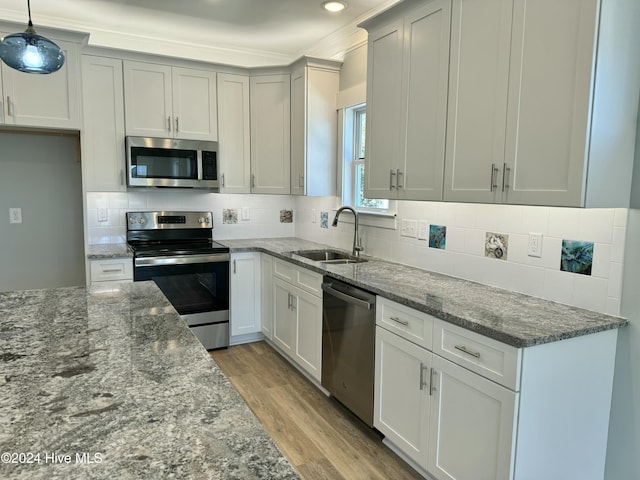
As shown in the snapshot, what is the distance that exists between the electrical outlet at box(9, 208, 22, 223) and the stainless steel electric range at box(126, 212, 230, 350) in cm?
91

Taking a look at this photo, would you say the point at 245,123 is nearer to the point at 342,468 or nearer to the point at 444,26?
the point at 444,26

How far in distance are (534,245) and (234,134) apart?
272 centimetres

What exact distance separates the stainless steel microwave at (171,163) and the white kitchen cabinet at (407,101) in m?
1.57

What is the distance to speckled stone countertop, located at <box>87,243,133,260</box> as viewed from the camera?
3195 millimetres

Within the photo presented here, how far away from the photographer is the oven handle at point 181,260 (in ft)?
10.8

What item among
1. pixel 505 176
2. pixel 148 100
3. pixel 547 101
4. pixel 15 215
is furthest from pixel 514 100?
pixel 15 215

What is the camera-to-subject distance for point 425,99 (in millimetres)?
2309

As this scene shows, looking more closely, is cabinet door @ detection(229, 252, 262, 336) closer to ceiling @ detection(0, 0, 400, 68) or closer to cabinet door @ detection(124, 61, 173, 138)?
cabinet door @ detection(124, 61, 173, 138)

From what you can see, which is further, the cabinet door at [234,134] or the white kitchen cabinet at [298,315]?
the cabinet door at [234,134]

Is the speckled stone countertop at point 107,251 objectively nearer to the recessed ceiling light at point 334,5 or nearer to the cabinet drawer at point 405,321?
the cabinet drawer at point 405,321

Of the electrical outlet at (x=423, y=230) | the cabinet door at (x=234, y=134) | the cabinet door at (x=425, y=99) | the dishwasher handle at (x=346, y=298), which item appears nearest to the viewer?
the cabinet door at (x=425, y=99)

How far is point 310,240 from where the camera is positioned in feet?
13.8

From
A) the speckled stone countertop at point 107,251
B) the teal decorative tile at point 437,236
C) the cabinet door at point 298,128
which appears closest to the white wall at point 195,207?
the speckled stone countertop at point 107,251

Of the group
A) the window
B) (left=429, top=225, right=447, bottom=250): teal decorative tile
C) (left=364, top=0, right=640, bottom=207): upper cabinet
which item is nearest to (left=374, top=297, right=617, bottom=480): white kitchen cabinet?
(left=364, top=0, right=640, bottom=207): upper cabinet
